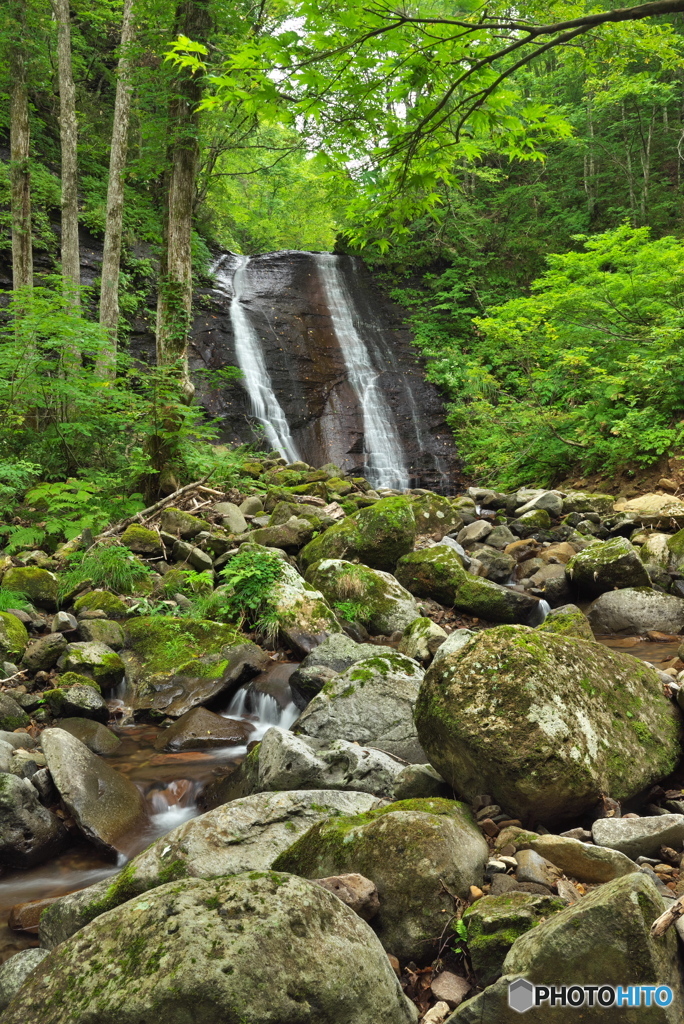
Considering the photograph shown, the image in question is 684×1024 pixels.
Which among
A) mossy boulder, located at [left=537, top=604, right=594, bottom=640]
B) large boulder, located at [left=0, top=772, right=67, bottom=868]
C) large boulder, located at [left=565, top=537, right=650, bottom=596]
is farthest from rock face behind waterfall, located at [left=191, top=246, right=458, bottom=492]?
large boulder, located at [left=0, top=772, right=67, bottom=868]

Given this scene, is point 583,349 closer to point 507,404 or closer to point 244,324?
point 507,404

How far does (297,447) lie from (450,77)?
13.1m

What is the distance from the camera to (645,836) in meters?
2.51

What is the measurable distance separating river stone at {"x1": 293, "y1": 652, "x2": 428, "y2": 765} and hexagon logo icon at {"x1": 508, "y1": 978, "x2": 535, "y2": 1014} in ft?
7.20

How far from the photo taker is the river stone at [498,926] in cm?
210

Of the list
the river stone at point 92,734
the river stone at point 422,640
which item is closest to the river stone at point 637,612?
the river stone at point 422,640

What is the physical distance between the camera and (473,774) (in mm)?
2971

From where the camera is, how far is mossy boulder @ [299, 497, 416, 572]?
820 centimetres

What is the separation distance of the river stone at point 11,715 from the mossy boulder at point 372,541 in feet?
13.1

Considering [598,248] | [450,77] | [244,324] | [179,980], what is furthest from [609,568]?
[244,324]

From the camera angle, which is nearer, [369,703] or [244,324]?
[369,703]

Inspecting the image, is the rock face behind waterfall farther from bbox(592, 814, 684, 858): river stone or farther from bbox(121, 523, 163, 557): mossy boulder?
bbox(592, 814, 684, 858): river stone

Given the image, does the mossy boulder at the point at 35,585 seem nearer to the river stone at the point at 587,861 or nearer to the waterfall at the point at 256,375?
the river stone at the point at 587,861

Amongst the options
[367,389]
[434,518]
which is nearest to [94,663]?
[434,518]
